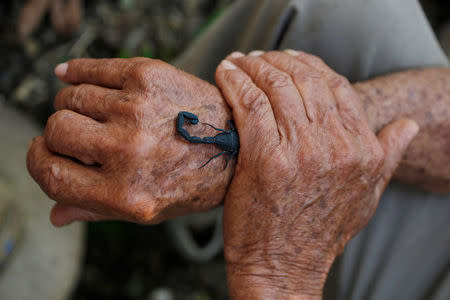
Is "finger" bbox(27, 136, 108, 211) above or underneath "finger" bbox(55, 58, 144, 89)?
underneath

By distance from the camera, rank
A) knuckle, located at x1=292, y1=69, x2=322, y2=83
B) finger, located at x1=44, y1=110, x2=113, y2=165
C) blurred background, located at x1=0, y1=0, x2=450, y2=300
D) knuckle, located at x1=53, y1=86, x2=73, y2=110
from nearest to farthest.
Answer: finger, located at x1=44, y1=110, x2=113, y2=165 → knuckle, located at x1=53, y1=86, x2=73, y2=110 → knuckle, located at x1=292, y1=69, x2=322, y2=83 → blurred background, located at x1=0, y1=0, x2=450, y2=300

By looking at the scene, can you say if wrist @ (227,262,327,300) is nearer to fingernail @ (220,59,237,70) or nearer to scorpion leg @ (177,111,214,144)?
scorpion leg @ (177,111,214,144)

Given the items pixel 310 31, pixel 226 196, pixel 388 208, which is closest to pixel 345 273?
pixel 388 208

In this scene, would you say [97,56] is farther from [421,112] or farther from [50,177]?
[421,112]

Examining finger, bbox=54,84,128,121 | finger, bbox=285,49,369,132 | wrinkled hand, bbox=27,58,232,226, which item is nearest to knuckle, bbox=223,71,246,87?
wrinkled hand, bbox=27,58,232,226

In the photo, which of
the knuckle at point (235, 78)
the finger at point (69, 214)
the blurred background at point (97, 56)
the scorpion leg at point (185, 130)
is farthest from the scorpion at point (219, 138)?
the blurred background at point (97, 56)

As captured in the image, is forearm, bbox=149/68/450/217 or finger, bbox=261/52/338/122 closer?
finger, bbox=261/52/338/122

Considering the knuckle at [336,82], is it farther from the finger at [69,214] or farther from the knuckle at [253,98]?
the finger at [69,214]
